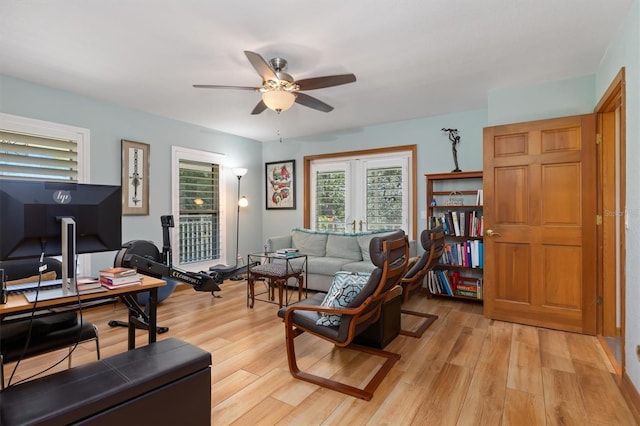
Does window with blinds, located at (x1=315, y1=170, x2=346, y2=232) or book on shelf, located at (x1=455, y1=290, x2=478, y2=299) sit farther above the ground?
window with blinds, located at (x1=315, y1=170, x2=346, y2=232)

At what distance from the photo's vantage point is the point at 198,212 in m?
5.22

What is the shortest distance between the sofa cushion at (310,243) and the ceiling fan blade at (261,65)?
2912 mm

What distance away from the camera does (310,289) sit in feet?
15.5

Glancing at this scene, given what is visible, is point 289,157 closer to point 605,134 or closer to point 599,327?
point 605,134

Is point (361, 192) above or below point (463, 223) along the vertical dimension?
above

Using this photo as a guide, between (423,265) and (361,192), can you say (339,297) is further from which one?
(361,192)

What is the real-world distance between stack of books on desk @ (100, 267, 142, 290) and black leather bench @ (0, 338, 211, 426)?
38 centimetres

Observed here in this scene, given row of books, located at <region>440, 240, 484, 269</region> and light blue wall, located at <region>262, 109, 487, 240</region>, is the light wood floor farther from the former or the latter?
light blue wall, located at <region>262, 109, 487, 240</region>

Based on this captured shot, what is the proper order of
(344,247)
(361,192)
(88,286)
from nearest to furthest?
(88,286)
(344,247)
(361,192)

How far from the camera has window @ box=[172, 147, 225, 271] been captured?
4.90m

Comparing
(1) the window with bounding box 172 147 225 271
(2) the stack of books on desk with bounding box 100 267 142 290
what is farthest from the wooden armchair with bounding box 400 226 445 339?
A: (1) the window with bounding box 172 147 225 271

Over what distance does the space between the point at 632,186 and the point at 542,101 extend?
1.72 m

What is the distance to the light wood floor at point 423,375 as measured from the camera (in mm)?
1893

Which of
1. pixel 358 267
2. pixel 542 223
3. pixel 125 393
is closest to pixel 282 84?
pixel 125 393
